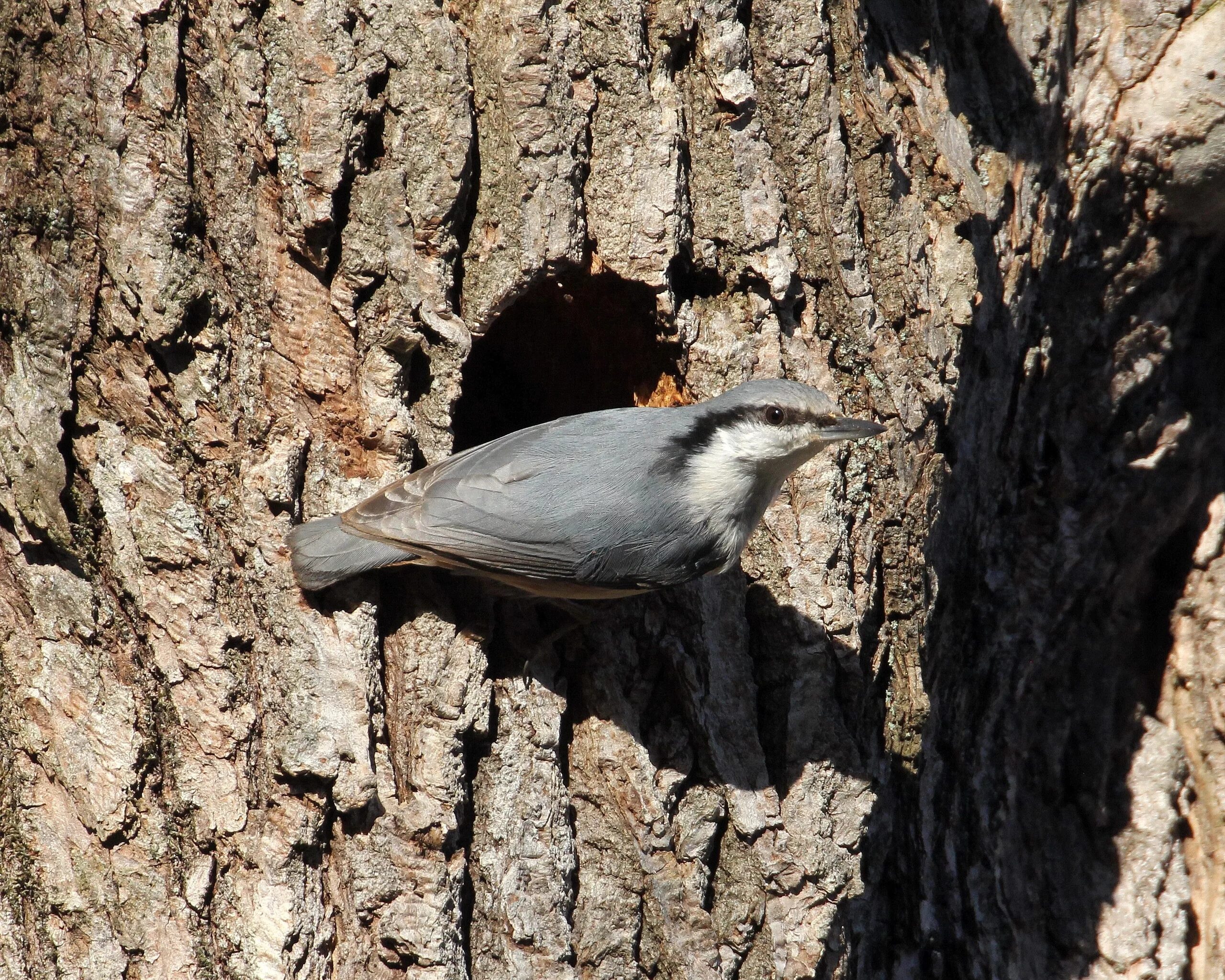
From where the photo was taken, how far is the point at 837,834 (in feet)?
8.12

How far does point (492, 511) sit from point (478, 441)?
29.4 inches

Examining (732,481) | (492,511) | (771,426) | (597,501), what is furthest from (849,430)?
(492,511)

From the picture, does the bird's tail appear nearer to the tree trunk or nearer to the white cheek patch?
the tree trunk

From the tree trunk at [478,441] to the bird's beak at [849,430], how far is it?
239 mm

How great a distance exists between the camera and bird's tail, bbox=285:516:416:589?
2217mm

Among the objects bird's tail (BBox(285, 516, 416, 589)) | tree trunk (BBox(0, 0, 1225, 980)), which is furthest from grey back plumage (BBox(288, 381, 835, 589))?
tree trunk (BBox(0, 0, 1225, 980))

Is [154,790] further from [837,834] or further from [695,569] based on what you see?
[837,834]

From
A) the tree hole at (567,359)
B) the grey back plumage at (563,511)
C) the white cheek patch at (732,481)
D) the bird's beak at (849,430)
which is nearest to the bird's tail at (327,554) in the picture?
the grey back plumage at (563,511)

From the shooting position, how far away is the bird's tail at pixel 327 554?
2217mm

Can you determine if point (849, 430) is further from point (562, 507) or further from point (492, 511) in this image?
point (492, 511)

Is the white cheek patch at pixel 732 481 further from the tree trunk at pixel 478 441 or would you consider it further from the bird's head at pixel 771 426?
the tree trunk at pixel 478 441

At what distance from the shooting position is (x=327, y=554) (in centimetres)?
222

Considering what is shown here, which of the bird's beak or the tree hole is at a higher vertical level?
the tree hole

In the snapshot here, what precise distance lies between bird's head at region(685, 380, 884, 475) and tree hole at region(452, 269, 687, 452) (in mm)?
233
